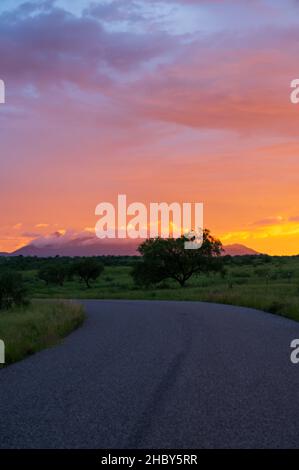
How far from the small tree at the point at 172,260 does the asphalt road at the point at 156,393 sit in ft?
142

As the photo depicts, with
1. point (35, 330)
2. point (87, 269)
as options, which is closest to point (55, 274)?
point (87, 269)

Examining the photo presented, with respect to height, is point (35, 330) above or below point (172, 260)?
below

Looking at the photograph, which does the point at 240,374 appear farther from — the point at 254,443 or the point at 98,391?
the point at 254,443

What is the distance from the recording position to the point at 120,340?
16.9m

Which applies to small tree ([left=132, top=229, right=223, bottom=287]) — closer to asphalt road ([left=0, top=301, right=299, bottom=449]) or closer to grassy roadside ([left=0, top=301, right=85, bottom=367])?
grassy roadside ([left=0, top=301, right=85, bottom=367])

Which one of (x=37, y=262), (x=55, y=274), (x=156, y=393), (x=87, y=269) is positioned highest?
(x=37, y=262)

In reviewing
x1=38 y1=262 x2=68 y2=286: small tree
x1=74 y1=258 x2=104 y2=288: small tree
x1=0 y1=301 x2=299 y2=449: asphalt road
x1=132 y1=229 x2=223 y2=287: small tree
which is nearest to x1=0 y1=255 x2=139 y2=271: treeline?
x1=38 y1=262 x2=68 y2=286: small tree

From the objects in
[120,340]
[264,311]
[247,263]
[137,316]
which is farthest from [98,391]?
[247,263]

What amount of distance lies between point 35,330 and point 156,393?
29.9ft

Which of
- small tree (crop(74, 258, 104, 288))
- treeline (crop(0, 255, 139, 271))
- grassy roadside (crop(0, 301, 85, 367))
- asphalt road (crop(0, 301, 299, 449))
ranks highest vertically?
treeline (crop(0, 255, 139, 271))

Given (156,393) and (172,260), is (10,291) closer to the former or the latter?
(156,393)

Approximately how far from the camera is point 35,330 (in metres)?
18.1

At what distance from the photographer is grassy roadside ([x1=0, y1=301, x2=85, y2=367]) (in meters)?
14.8

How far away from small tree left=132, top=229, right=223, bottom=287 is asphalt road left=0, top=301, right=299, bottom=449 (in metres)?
43.3
